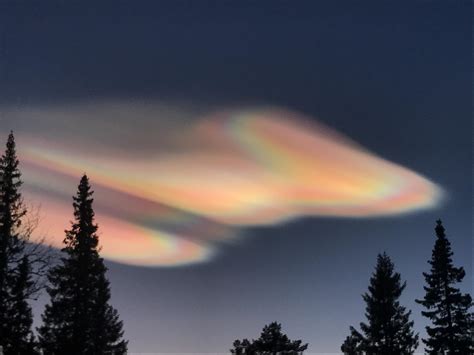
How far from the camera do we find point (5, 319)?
119ft

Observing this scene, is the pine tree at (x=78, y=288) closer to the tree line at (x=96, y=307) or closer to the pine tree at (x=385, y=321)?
the tree line at (x=96, y=307)

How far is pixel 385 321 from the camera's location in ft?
167

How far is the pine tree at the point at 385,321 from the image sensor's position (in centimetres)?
5047

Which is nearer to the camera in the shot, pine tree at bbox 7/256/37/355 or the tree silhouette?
pine tree at bbox 7/256/37/355

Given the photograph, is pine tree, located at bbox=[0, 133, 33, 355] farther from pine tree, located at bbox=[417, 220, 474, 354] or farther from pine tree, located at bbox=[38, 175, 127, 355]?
pine tree, located at bbox=[417, 220, 474, 354]

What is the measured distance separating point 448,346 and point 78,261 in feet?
94.2

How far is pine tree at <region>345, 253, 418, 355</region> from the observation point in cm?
5047

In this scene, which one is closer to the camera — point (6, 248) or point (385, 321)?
point (6, 248)

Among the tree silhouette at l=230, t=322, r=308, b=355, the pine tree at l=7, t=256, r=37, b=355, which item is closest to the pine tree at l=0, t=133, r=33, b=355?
the pine tree at l=7, t=256, r=37, b=355

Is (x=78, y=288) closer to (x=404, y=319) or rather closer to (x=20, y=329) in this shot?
(x=20, y=329)

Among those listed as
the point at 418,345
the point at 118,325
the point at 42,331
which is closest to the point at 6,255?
the point at 42,331

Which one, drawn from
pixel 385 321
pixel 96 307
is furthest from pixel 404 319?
pixel 96 307

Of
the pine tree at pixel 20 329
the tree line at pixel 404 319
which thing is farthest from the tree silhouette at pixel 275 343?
the pine tree at pixel 20 329

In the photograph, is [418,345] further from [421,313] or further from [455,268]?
[455,268]
